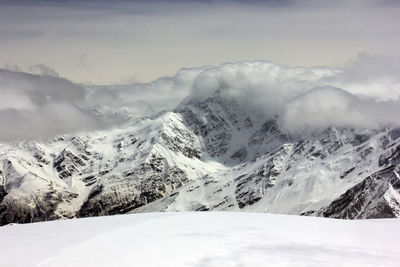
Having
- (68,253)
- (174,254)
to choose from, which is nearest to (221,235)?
(174,254)

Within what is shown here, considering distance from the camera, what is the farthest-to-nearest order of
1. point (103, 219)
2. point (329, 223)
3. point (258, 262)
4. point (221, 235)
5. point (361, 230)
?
point (103, 219) → point (329, 223) → point (361, 230) → point (221, 235) → point (258, 262)

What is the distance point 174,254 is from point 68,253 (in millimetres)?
2907

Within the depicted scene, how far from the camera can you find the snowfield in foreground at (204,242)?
1220 cm

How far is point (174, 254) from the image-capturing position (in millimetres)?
12758

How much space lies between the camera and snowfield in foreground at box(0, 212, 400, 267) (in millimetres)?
12195

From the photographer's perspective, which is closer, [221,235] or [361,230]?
[221,235]

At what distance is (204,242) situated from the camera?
14.1 metres

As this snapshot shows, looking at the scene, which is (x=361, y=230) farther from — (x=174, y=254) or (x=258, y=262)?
(x=174, y=254)

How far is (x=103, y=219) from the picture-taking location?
760 inches

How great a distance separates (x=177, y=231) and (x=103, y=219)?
470 centimetres

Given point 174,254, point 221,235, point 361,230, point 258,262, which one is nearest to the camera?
point 258,262

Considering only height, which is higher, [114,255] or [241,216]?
[114,255]

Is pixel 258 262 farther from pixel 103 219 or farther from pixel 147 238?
pixel 103 219

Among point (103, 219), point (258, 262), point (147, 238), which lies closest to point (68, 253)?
point (147, 238)
